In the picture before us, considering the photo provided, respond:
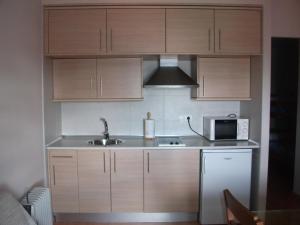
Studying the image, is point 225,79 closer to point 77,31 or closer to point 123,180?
point 123,180

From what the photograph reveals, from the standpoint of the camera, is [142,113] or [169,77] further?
[142,113]

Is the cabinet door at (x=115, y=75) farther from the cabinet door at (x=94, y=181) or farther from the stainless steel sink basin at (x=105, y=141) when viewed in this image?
the cabinet door at (x=94, y=181)

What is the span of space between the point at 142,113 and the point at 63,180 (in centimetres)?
124

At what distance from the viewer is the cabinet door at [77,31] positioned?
2.73m

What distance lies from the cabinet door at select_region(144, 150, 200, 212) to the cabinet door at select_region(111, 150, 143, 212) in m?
0.08

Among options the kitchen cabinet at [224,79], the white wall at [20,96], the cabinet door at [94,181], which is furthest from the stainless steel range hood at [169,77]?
Answer: the white wall at [20,96]

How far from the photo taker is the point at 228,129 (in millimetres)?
2979

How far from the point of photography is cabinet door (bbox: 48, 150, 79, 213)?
2.73 meters

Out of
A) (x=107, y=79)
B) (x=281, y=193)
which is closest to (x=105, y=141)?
(x=107, y=79)

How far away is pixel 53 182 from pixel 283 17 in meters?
3.29

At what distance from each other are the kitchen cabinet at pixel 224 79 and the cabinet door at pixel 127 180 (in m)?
1.07

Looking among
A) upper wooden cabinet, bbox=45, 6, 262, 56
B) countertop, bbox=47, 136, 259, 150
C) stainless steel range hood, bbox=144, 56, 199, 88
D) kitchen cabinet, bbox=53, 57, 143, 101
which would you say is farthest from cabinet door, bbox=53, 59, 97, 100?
stainless steel range hood, bbox=144, 56, 199, 88

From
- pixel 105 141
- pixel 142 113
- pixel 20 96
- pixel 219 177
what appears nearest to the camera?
pixel 20 96

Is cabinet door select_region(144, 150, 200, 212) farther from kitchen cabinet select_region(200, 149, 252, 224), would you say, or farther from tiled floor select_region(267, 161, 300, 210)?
tiled floor select_region(267, 161, 300, 210)
